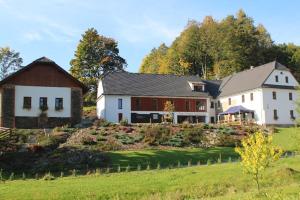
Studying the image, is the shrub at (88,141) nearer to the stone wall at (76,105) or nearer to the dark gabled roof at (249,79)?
the stone wall at (76,105)

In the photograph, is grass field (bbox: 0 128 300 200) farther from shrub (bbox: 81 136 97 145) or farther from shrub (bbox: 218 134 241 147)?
shrub (bbox: 218 134 241 147)

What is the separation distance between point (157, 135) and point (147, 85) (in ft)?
70.4

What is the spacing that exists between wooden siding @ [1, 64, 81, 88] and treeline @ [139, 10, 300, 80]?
40147mm

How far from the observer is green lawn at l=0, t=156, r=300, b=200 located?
2264 centimetres

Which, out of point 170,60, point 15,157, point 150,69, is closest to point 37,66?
point 15,157

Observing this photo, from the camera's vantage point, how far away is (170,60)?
3674 inches

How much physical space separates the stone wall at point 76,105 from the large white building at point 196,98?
826 centimetres

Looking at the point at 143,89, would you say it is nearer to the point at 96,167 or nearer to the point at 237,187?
the point at 96,167

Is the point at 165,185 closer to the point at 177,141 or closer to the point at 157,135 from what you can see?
the point at 177,141

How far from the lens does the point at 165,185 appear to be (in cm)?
2484

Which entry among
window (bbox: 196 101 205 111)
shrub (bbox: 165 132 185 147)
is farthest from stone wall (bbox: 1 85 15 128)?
window (bbox: 196 101 205 111)

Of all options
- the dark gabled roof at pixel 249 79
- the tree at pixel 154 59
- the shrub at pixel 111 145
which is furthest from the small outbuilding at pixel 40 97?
the tree at pixel 154 59

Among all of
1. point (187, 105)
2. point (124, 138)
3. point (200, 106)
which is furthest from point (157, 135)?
point (200, 106)

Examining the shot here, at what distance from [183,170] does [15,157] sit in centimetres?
1331
